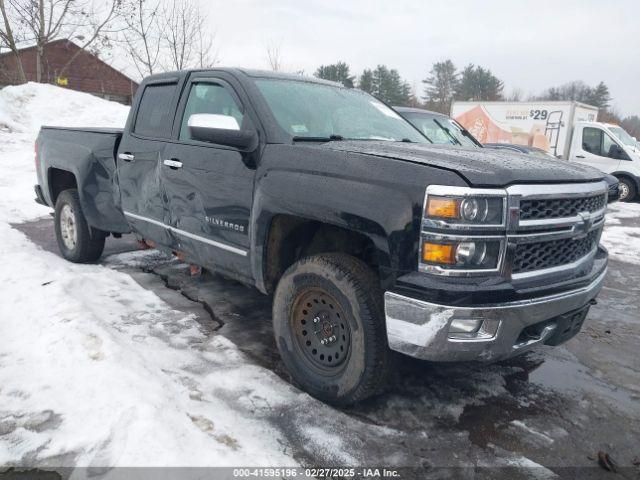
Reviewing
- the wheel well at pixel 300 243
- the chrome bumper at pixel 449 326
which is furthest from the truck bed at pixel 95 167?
the chrome bumper at pixel 449 326

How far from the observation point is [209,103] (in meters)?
3.80

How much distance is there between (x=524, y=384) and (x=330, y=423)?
142 cm

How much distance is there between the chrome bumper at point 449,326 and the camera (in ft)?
7.72

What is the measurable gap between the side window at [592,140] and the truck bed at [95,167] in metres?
13.6

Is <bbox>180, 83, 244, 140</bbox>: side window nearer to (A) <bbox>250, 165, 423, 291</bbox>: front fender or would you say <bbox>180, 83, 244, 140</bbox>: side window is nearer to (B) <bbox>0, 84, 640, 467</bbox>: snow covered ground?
(A) <bbox>250, 165, 423, 291</bbox>: front fender

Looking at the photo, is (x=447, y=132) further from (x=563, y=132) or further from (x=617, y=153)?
(x=563, y=132)

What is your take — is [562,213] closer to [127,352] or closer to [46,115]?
[127,352]

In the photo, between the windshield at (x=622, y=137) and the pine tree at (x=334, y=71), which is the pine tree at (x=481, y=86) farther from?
the windshield at (x=622, y=137)

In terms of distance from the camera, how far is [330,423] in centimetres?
273

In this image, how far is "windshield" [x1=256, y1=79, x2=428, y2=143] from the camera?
335cm

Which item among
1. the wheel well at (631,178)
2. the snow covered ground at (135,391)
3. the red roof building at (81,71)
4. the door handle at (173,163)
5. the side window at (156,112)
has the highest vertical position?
the red roof building at (81,71)

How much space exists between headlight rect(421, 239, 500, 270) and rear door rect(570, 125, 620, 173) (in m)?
13.5

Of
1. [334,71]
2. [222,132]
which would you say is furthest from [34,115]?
[334,71]

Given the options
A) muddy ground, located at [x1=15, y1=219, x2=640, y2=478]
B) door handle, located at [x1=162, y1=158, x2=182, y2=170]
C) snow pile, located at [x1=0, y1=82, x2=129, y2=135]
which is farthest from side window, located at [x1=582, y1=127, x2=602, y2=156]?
snow pile, located at [x1=0, y1=82, x2=129, y2=135]
